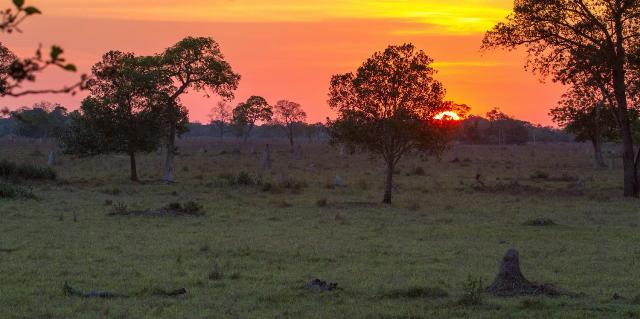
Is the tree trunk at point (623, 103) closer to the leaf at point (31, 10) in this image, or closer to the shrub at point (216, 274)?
the shrub at point (216, 274)

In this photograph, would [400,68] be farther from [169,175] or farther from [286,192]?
[169,175]

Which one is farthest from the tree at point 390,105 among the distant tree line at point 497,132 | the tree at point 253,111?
the distant tree line at point 497,132

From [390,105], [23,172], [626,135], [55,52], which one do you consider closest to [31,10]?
[55,52]

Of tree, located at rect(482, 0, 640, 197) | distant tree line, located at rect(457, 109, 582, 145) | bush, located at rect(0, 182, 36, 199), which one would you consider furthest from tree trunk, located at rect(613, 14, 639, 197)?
distant tree line, located at rect(457, 109, 582, 145)

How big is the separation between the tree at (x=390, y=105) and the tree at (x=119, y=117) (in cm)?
1817

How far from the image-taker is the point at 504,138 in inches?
6265

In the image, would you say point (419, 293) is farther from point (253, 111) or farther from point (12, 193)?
point (253, 111)

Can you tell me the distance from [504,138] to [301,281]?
150080 millimetres

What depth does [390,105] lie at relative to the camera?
34.2 meters

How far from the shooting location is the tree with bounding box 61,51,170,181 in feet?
159

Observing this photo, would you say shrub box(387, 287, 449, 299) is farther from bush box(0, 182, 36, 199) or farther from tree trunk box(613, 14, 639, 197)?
tree trunk box(613, 14, 639, 197)

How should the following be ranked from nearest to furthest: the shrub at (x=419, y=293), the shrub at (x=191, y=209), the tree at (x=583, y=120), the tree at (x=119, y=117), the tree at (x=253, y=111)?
the shrub at (x=419, y=293)
the shrub at (x=191, y=209)
the tree at (x=119, y=117)
the tree at (x=583, y=120)
the tree at (x=253, y=111)

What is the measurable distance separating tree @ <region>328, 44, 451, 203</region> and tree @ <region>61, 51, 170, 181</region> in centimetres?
1817

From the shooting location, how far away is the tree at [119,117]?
48.6 metres
